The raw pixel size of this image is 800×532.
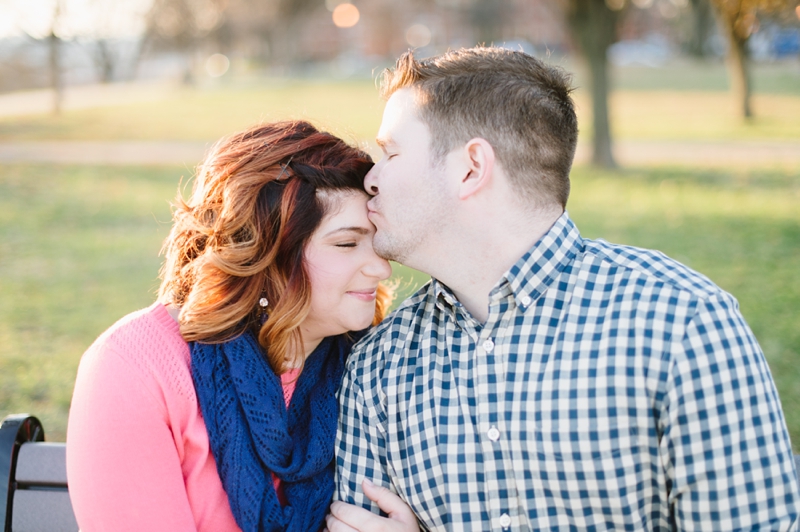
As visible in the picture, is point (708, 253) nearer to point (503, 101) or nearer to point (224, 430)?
point (503, 101)

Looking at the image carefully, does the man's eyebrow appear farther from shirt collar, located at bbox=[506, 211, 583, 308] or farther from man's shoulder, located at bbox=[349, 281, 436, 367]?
shirt collar, located at bbox=[506, 211, 583, 308]

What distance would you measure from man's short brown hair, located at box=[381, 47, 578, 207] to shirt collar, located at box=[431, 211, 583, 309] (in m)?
0.13

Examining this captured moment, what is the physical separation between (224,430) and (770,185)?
1042 centimetres

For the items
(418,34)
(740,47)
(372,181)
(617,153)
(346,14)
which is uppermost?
(346,14)

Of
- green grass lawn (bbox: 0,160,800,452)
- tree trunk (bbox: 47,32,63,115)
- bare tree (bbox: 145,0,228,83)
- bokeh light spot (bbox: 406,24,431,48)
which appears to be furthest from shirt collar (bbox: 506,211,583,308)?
bokeh light spot (bbox: 406,24,431,48)

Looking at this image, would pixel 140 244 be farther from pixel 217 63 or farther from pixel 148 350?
pixel 217 63

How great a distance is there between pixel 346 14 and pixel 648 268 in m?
73.1

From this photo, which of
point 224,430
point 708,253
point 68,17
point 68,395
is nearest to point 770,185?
point 708,253

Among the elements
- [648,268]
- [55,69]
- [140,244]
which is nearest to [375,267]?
[648,268]

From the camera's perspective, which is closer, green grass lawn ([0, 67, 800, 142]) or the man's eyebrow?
the man's eyebrow

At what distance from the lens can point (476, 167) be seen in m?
2.21

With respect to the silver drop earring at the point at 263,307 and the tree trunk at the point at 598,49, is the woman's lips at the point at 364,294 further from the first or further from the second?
the tree trunk at the point at 598,49

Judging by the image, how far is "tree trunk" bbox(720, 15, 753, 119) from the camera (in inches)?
659

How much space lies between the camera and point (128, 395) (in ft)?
6.63
